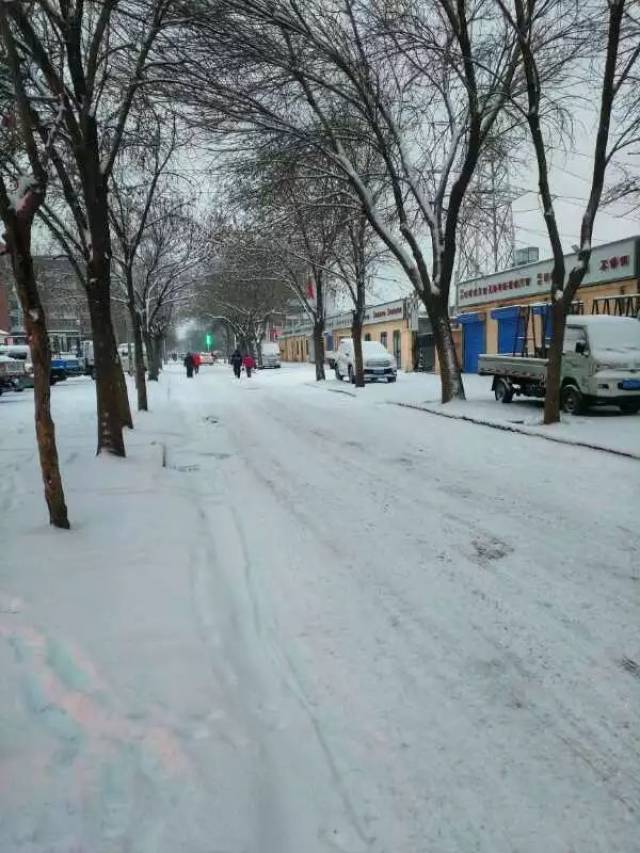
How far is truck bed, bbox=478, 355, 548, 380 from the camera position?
1478cm

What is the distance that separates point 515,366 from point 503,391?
125cm

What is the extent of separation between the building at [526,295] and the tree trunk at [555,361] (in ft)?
15.6

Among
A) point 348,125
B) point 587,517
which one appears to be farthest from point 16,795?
point 348,125

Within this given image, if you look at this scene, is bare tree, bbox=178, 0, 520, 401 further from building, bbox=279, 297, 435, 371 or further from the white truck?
building, bbox=279, 297, 435, 371

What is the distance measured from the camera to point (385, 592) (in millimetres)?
4289

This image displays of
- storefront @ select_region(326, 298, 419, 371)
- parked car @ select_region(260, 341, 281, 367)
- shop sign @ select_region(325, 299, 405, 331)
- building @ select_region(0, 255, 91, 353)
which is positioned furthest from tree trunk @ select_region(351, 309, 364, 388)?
parked car @ select_region(260, 341, 281, 367)

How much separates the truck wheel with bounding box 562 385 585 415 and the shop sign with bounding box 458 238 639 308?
827 centimetres

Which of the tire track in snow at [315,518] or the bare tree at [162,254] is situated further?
the bare tree at [162,254]

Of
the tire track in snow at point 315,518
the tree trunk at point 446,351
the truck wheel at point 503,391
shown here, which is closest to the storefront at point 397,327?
the truck wheel at point 503,391

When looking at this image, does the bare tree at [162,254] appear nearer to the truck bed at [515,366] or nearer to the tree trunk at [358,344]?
the tree trunk at [358,344]

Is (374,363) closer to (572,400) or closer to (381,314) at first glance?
(381,314)

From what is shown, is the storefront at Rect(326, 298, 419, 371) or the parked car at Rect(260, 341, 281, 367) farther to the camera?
the parked car at Rect(260, 341, 281, 367)

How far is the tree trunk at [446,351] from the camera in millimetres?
16328

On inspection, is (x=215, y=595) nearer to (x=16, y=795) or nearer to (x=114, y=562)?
(x=114, y=562)
